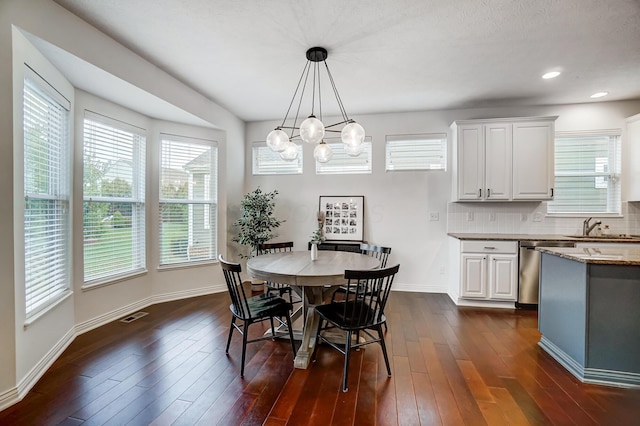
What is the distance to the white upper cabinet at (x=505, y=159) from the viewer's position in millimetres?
3871

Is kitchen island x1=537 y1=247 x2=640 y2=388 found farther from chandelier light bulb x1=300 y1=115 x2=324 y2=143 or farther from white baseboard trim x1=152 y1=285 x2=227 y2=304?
white baseboard trim x1=152 y1=285 x2=227 y2=304

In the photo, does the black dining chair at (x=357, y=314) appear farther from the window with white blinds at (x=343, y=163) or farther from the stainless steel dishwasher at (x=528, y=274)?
the window with white blinds at (x=343, y=163)

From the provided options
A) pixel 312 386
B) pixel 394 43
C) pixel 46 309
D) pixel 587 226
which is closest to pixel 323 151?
pixel 394 43

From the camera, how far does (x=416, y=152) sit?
4.54 m

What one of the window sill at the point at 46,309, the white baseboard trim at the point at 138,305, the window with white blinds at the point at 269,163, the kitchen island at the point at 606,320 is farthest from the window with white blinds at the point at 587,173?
the window sill at the point at 46,309

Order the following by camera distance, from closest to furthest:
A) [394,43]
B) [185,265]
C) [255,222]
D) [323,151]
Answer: [394,43], [323,151], [185,265], [255,222]

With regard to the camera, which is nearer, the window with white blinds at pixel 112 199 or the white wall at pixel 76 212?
the white wall at pixel 76 212

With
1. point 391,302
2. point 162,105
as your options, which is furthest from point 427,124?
point 162,105

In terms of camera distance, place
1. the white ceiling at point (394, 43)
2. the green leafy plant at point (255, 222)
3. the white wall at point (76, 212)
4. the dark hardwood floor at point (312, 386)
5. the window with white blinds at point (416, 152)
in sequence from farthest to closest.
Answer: the window with white blinds at point (416, 152) < the green leafy plant at point (255, 222) < the white ceiling at point (394, 43) < the white wall at point (76, 212) < the dark hardwood floor at point (312, 386)

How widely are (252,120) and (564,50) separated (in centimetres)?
411

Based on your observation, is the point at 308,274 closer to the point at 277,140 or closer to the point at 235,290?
the point at 235,290

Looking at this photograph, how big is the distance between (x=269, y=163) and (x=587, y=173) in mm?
4681

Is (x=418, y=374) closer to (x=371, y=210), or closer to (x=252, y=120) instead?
(x=371, y=210)

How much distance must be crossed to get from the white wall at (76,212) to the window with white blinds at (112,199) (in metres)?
0.13
